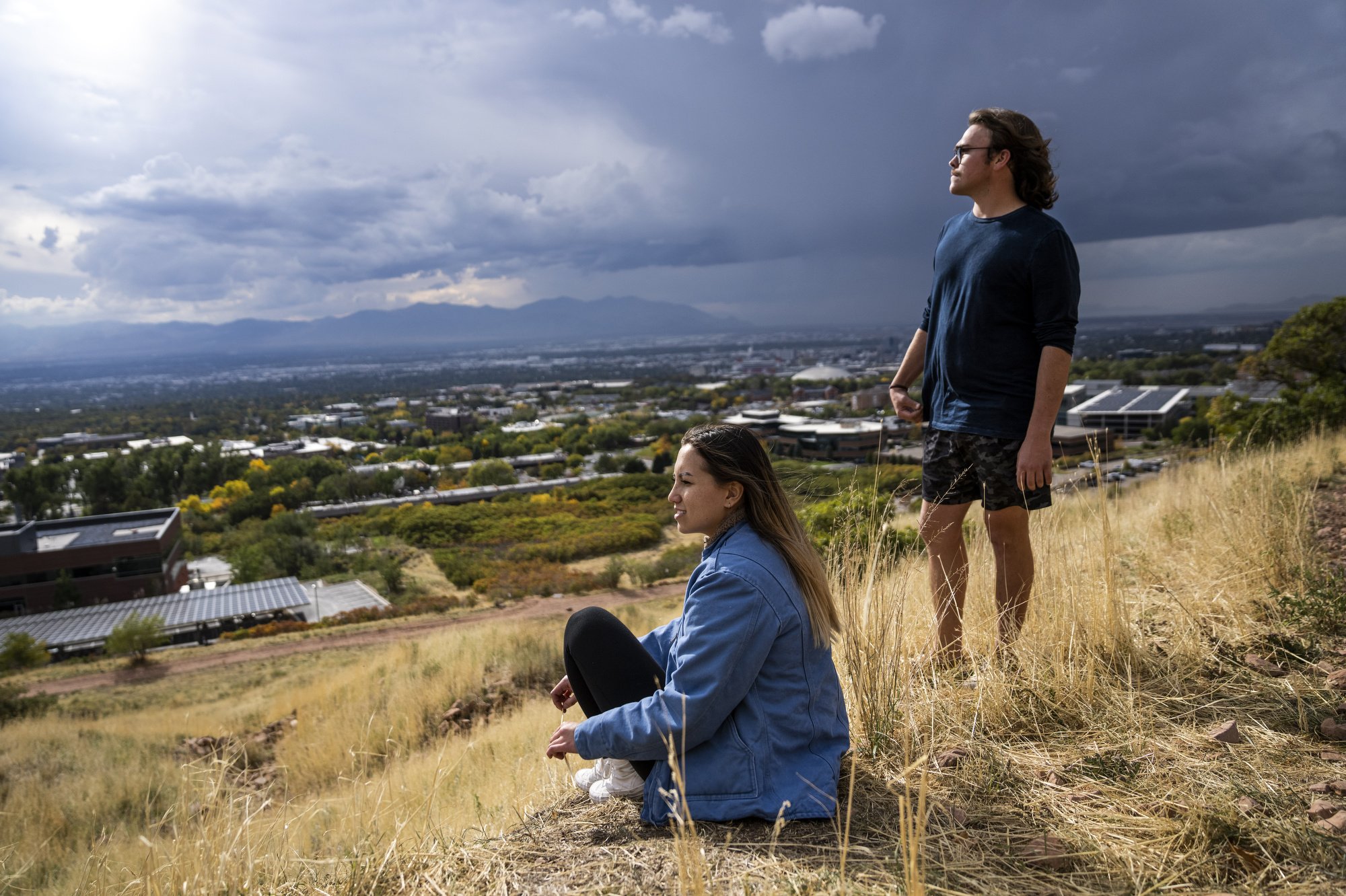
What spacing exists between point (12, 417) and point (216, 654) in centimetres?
10251

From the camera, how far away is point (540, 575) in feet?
84.9

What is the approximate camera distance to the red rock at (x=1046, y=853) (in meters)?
1.52

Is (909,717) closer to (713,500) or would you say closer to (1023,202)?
(713,500)

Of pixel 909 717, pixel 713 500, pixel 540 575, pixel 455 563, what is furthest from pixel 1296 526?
pixel 455 563

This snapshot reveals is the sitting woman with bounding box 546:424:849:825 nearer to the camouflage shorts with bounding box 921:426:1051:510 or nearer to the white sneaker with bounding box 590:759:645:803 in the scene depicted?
the white sneaker with bounding box 590:759:645:803

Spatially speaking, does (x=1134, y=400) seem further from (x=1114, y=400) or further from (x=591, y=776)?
(x=591, y=776)

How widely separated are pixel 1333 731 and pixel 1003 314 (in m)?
1.34

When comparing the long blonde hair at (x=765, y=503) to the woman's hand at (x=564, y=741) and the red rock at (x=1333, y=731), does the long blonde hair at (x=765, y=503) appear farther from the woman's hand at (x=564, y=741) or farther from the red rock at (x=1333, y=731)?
the red rock at (x=1333, y=731)

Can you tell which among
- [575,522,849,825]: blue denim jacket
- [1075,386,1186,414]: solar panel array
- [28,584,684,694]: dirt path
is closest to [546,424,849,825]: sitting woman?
[575,522,849,825]: blue denim jacket

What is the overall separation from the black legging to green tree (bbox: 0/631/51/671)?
2460 cm

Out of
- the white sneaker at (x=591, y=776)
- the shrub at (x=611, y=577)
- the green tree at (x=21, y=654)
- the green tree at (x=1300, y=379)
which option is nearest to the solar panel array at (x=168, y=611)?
the green tree at (x=21, y=654)

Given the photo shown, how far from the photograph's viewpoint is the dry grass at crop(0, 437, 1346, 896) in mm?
1482

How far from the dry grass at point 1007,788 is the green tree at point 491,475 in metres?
47.9

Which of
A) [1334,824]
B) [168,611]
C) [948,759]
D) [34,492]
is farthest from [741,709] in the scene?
[34,492]
